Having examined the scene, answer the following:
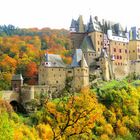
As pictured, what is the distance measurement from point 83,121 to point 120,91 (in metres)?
33.6

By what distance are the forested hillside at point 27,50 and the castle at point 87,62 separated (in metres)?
4.84

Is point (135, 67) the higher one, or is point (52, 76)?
point (135, 67)

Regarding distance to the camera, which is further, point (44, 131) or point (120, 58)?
point (120, 58)

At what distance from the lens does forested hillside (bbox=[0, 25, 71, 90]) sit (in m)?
54.0

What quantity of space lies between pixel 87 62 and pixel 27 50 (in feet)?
55.4

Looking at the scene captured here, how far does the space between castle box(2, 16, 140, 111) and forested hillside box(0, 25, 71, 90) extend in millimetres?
4841

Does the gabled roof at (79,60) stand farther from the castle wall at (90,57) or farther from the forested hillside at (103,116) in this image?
the forested hillside at (103,116)

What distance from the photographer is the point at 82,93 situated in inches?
1770

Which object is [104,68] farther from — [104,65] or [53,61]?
[53,61]

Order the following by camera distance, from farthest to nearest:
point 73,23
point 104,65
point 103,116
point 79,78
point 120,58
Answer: point 120,58, point 73,23, point 104,65, point 79,78, point 103,116

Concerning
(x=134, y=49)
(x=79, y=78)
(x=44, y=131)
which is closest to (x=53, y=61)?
(x=79, y=78)

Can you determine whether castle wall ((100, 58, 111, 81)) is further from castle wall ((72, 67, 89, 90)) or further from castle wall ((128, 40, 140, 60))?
castle wall ((128, 40, 140, 60))

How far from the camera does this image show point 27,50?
65.7 metres

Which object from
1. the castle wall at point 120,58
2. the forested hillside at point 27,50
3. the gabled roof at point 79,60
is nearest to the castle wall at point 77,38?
the forested hillside at point 27,50
